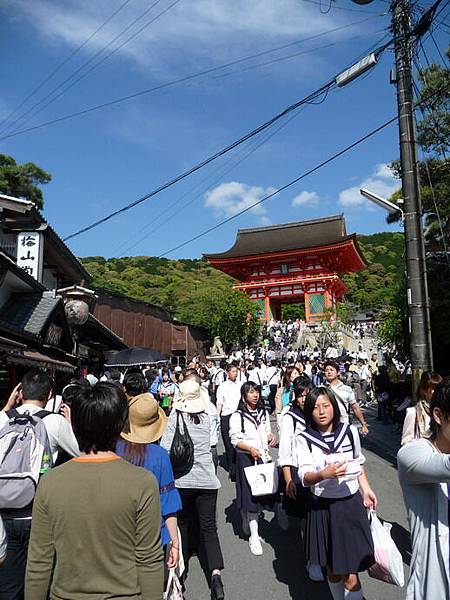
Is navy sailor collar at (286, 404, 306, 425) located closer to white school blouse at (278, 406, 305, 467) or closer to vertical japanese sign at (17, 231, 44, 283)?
white school blouse at (278, 406, 305, 467)

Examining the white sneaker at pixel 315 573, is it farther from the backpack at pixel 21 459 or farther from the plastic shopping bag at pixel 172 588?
the backpack at pixel 21 459

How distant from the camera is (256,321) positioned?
33.9m

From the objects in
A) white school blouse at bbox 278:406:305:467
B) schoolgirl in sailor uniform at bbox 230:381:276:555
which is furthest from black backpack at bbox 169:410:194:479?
schoolgirl in sailor uniform at bbox 230:381:276:555

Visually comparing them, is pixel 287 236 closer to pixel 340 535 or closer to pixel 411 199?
pixel 411 199

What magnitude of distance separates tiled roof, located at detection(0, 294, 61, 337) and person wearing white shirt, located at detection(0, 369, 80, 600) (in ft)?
18.0

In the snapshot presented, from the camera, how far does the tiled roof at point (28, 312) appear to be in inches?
351

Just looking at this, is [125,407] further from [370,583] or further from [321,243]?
[321,243]

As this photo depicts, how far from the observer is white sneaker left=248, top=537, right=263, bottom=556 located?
4437 millimetres

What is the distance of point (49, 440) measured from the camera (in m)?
3.07

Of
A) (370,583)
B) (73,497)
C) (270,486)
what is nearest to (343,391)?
(270,486)

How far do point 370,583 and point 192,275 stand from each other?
72.8 metres

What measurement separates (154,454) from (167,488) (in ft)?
0.83

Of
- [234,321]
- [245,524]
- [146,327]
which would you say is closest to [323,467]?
[245,524]

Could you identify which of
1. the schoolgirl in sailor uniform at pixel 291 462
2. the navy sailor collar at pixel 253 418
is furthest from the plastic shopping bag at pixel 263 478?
the navy sailor collar at pixel 253 418
